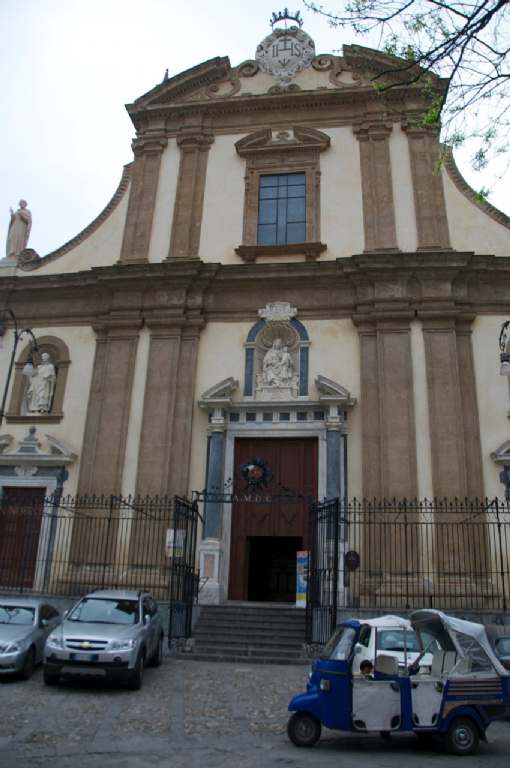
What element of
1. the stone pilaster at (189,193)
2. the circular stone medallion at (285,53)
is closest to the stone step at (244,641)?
the stone pilaster at (189,193)

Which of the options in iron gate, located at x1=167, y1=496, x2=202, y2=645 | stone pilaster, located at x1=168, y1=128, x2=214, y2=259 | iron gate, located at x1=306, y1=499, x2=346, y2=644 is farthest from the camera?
stone pilaster, located at x1=168, y1=128, x2=214, y2=259

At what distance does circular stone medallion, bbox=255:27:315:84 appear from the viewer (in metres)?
20.1

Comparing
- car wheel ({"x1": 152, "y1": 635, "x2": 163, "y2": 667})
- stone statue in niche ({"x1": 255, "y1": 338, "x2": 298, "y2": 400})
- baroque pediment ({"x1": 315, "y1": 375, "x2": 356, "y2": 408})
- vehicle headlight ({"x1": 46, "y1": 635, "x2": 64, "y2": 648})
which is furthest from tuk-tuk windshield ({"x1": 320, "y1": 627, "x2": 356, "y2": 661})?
stone statue in niche ({"x1": 255, "y1": 338, "x2": 298, "y2": 400})

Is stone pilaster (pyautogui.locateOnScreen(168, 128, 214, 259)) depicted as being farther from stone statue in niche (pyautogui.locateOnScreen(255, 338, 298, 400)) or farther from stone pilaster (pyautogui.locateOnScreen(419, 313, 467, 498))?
stone pilaster (pyautogui.locateOnScreen(419, 313, 467, 498))

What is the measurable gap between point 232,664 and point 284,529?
Result: 4.20 meters

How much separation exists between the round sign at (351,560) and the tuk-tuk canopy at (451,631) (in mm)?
6669

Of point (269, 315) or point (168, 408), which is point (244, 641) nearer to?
point (168, 408)

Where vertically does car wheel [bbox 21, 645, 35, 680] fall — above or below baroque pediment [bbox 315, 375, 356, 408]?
below

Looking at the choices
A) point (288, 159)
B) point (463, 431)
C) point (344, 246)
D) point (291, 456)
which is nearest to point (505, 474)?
point (463, 431)

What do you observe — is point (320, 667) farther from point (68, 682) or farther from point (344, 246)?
point (344, 246)

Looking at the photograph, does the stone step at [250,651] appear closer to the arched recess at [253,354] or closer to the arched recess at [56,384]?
the arched recess at [253,354]

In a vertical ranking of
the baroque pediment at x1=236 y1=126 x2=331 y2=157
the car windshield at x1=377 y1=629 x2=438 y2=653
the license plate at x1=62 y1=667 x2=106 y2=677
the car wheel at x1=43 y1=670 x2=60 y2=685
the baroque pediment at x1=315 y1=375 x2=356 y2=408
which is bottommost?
the car wheel at x1=43 y1=670 x2=60 y2=685

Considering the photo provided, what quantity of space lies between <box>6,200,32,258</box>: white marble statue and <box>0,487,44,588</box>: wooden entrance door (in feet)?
24.1

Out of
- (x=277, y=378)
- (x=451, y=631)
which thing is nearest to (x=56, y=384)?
(x=277, y=378)
